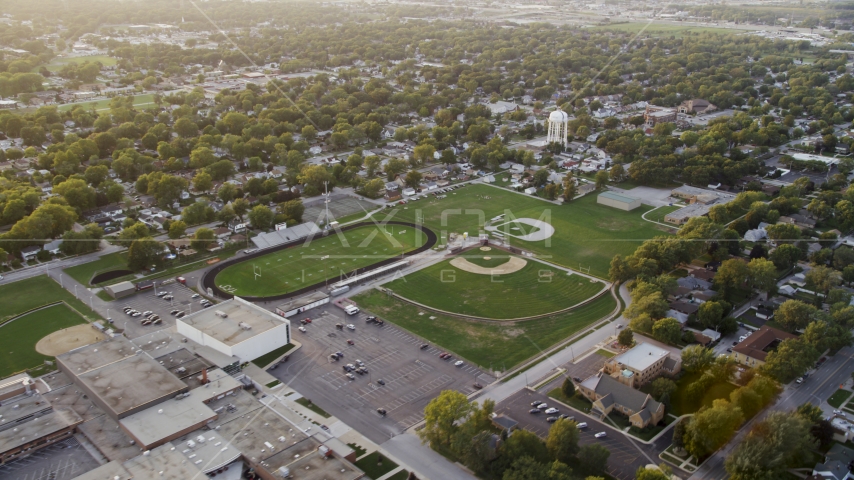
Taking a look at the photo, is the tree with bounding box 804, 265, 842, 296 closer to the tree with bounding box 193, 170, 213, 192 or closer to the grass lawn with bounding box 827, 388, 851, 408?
the grass lawn with bounding box 827, 388, 851, 408

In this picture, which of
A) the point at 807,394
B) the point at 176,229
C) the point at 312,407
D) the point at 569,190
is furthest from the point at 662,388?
the point at 176,229

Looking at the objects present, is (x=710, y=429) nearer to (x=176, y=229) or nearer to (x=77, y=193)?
(x=176, y=229)

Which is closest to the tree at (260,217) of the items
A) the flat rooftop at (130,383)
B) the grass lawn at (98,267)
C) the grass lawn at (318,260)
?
the grass lawn at (318,260)

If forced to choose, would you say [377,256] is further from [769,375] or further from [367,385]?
[769,375]

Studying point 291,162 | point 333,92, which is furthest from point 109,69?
point 291,162

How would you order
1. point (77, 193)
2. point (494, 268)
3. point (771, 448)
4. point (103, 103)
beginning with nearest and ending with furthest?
point (771, 448) < point (494, 268) < point (77, 193) < point (103, 103)

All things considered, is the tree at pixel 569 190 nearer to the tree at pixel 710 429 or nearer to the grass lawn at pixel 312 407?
the tree at pixel 710 429
